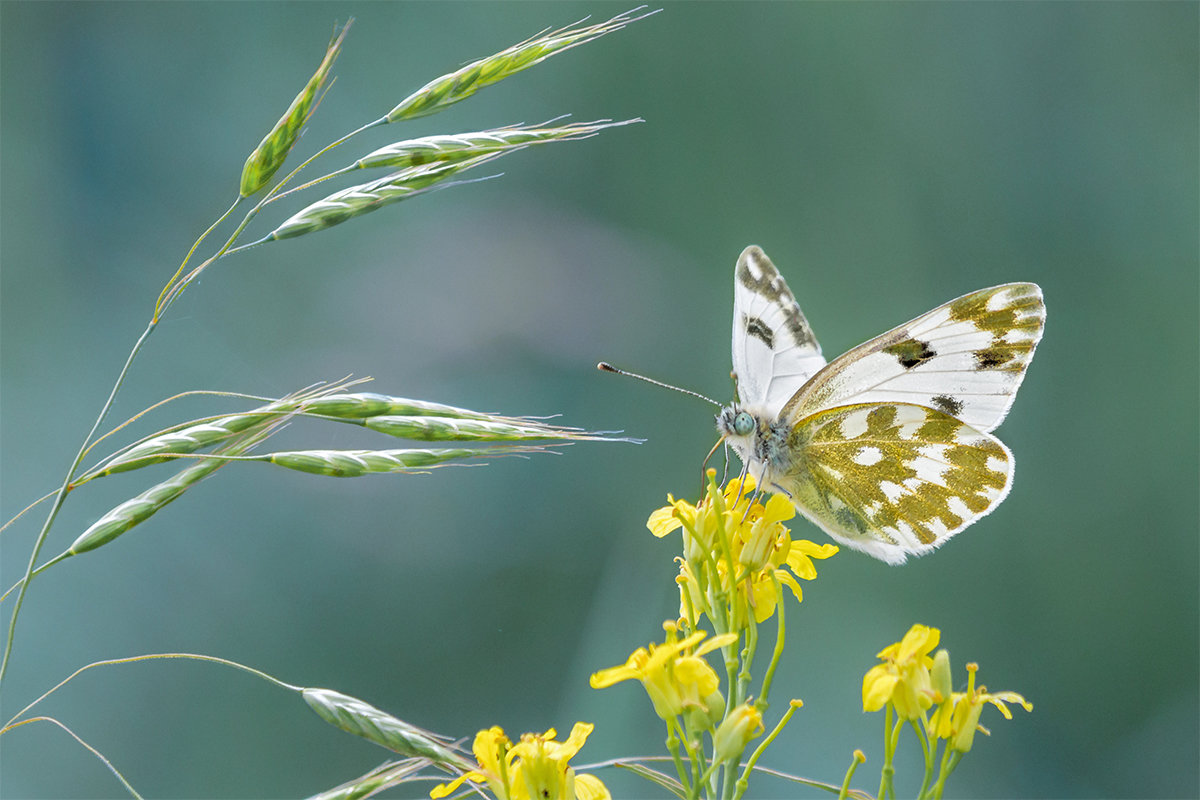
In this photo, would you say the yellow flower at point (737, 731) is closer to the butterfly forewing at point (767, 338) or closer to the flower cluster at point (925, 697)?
the flower cluster at point (925, 697)

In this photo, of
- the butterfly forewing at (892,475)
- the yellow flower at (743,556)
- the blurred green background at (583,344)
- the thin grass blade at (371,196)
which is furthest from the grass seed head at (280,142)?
the blurred green background at (583,344)

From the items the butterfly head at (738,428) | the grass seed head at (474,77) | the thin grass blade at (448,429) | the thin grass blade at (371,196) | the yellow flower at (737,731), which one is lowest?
the yellow flower at (737,731)

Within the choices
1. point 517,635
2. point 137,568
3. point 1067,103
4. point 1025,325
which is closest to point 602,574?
point 517,635

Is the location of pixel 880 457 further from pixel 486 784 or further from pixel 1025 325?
pixel 486 784

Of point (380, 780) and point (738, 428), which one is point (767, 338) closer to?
point (738, 428)

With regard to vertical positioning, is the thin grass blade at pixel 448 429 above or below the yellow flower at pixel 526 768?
above

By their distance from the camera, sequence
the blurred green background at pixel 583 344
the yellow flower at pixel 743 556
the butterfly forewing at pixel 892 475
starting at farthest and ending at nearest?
the blurred green background at pixel 583 344, the butterfly forewing at pixel 892 475, the yellow flower at pixel 743 556

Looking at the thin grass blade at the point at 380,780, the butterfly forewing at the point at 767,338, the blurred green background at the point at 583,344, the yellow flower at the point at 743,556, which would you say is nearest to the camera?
the thin grass blade at the point at 380,780

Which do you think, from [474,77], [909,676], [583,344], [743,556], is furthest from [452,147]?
[583,344]
